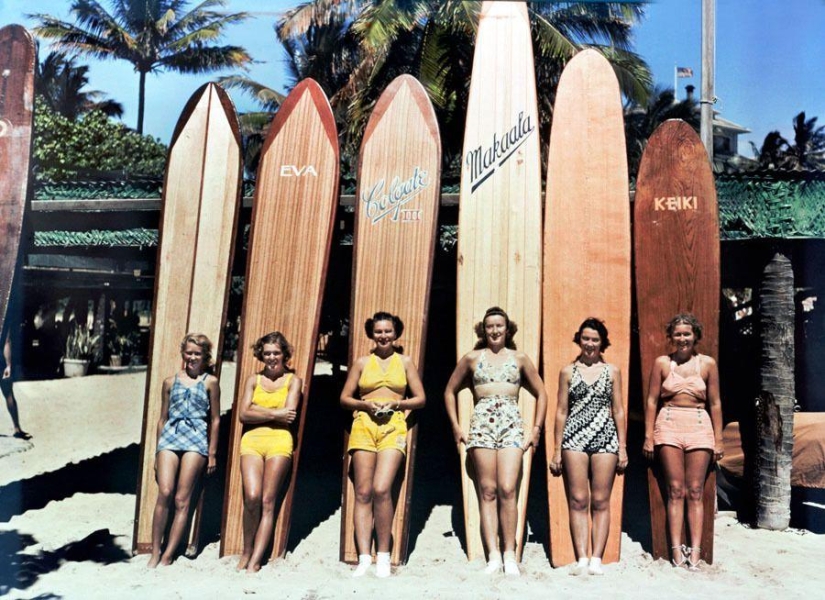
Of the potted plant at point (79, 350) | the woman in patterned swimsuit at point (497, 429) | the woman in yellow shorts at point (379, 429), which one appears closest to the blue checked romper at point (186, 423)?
the woman in yellow shorts at point (379, 429)

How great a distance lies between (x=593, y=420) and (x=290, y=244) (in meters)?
2.14

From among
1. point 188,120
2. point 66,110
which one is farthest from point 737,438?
point 66,110

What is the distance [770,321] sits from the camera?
5.10m

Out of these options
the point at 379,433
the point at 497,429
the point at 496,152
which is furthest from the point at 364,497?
the point at 496,152

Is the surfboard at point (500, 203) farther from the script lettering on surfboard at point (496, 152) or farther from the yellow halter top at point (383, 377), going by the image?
the yellow halter top at point (383, 377)

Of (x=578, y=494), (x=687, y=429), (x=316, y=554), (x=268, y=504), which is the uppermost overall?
(x=687, y=429)

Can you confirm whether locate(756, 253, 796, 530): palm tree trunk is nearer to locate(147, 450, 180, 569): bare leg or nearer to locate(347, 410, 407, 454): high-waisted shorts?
locate(347, 410, 407, 454): high-waisted shorts

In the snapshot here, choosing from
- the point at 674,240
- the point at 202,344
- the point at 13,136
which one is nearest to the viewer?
the point at 202,344

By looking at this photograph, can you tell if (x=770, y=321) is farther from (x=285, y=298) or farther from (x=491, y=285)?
(x=285, y=298)

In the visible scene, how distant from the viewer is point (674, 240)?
15.9ft

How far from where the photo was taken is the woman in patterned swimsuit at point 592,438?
425 centimetres

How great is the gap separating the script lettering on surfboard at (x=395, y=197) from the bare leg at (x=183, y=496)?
5.90 feet

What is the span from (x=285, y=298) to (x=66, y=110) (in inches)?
718

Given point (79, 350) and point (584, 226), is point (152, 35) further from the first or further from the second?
point (584, 226)
